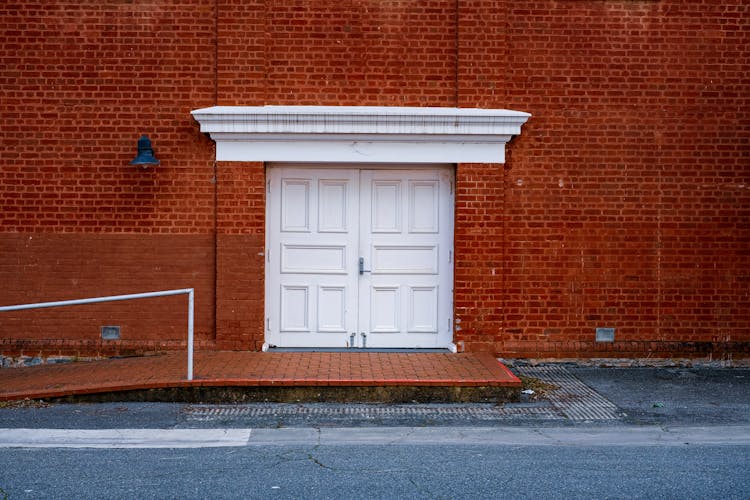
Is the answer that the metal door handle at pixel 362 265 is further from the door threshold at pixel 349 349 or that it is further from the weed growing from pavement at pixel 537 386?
the weed growing from pavement at pixel 537 386

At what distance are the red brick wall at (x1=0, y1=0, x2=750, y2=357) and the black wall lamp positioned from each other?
0.93 ft

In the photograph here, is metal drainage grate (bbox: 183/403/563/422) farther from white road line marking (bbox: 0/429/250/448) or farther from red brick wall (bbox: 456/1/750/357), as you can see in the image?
red brick wall (bbox: 456/1/750/357)

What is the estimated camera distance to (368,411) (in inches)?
328

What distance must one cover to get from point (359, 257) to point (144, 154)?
2.95 m

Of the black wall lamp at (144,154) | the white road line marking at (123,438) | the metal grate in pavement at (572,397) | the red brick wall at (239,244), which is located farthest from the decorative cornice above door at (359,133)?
the white road line marking at (123,438)

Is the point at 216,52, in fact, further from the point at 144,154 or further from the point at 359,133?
the point at 359,133

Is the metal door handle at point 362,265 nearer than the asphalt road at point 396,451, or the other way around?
the asphalt road at point 396,451

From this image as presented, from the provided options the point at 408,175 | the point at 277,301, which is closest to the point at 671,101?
the point at 408,175

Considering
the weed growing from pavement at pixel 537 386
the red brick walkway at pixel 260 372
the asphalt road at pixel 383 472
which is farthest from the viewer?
the weed growing from pavement at pixel 537 386

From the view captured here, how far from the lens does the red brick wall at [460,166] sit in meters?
10.4

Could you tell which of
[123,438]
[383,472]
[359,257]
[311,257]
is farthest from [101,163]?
[383,472]

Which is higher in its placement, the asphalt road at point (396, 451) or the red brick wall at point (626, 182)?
the red brick wall at point (626, 182)

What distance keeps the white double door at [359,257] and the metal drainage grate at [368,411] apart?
2.21 m

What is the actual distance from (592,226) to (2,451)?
7230 mm
